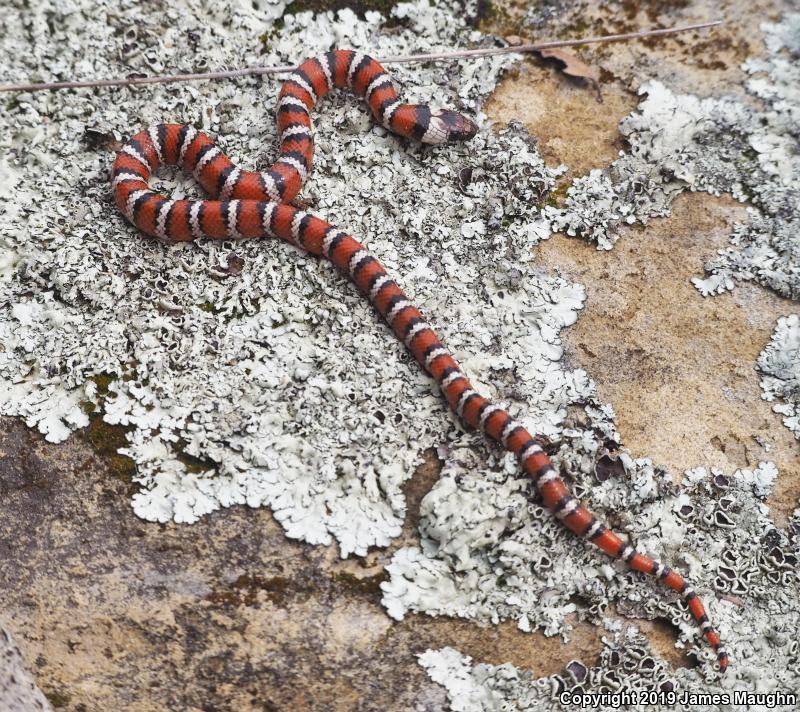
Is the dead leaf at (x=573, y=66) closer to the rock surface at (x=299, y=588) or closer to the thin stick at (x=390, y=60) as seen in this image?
the thin stick at (x=390, y=60)

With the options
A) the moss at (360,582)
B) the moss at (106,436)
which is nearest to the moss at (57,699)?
the moss at (106,436)

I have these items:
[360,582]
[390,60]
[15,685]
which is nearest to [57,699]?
[15,685]

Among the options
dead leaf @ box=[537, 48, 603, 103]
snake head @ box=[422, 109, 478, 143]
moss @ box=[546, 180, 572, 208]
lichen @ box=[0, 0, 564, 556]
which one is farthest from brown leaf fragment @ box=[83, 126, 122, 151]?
dead leaf @ box=[537, 48, 603, 103]

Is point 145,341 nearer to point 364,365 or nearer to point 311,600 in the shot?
point 364,365

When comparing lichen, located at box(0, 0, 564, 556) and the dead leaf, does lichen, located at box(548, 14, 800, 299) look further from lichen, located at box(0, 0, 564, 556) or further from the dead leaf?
lichen, located at box(0, 0, 564, 556)

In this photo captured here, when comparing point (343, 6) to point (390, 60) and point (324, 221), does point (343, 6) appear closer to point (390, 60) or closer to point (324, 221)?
point (390, 60)

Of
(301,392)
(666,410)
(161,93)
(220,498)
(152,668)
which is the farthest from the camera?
(161,93)

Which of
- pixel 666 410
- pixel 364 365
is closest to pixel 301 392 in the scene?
pixel 364 365
